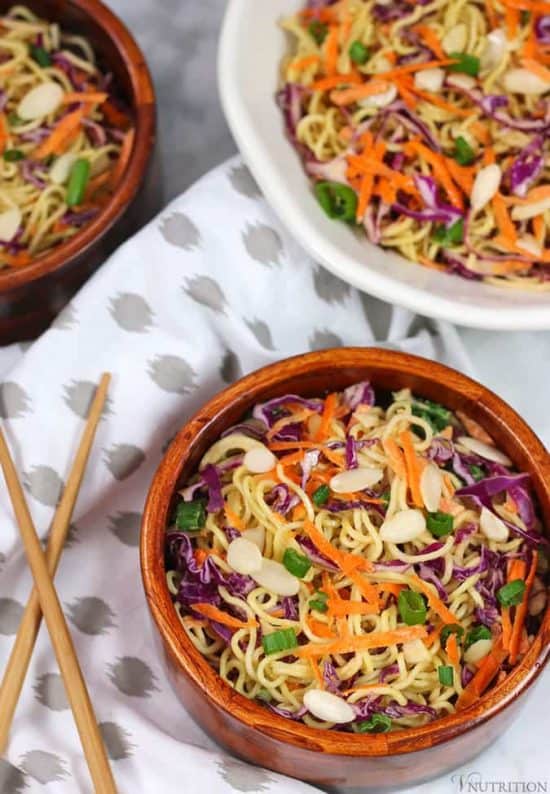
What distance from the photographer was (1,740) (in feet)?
5.30

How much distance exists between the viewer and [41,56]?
6.58 ft

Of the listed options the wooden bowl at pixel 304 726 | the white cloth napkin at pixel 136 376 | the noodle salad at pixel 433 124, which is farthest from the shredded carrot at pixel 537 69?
the wooden bowl at pixel 304 726

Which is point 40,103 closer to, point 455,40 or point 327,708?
point 455,40

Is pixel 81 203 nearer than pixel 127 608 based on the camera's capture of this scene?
No

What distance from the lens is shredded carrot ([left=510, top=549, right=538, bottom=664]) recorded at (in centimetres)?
154

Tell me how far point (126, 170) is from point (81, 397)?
33cm

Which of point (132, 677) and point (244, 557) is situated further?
point (132, 677)

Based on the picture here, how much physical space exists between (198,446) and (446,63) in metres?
0.68

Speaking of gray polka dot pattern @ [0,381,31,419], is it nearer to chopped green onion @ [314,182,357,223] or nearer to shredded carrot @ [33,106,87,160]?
shredded carrot @ [33,106,87,160]

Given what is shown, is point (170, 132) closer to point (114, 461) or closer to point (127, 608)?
point (114, 461)

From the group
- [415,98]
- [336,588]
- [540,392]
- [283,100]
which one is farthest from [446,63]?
[336,588]

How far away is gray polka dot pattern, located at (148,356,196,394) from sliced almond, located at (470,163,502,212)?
460 millimetres

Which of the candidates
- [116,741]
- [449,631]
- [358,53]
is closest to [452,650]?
[449,631]

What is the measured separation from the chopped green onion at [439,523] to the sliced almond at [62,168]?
2.48 ft
